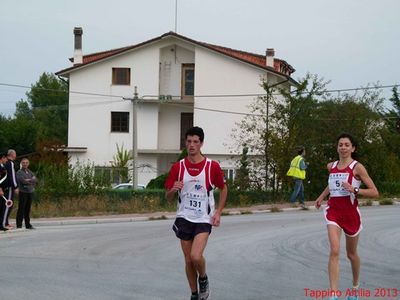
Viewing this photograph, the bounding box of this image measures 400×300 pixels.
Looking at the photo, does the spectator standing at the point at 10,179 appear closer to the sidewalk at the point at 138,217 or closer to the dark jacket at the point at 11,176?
the dark jacket at the point at 11,176

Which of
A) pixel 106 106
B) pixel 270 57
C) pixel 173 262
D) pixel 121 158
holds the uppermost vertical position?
pixel 270 57

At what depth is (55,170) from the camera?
26547 mm

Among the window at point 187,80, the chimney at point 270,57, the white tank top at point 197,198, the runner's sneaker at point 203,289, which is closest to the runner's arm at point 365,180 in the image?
the white tank top at point 197,198

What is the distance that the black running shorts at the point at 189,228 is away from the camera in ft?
25.8

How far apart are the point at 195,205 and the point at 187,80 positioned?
148ft

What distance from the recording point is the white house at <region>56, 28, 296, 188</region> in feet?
167

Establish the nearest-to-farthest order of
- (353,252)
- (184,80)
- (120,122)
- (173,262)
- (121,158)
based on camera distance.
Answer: (353,252), (173,262), (121,158), (120,122), (184,80)

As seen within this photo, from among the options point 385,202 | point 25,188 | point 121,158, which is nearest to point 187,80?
point 121,158

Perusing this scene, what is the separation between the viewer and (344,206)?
26.6ft

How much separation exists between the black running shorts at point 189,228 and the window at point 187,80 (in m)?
44.4

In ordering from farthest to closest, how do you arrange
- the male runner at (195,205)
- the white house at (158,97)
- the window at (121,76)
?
1. the window at (121,76)
2. the white house at (158,97)
3. the male runner at (195,205)

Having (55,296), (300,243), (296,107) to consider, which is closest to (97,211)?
(296,107)

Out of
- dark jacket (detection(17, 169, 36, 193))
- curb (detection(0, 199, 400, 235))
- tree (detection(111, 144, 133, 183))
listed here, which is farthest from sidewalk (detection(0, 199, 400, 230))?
tree (detection(111, 144, 133, 183))

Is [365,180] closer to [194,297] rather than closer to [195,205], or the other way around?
[195,205]
